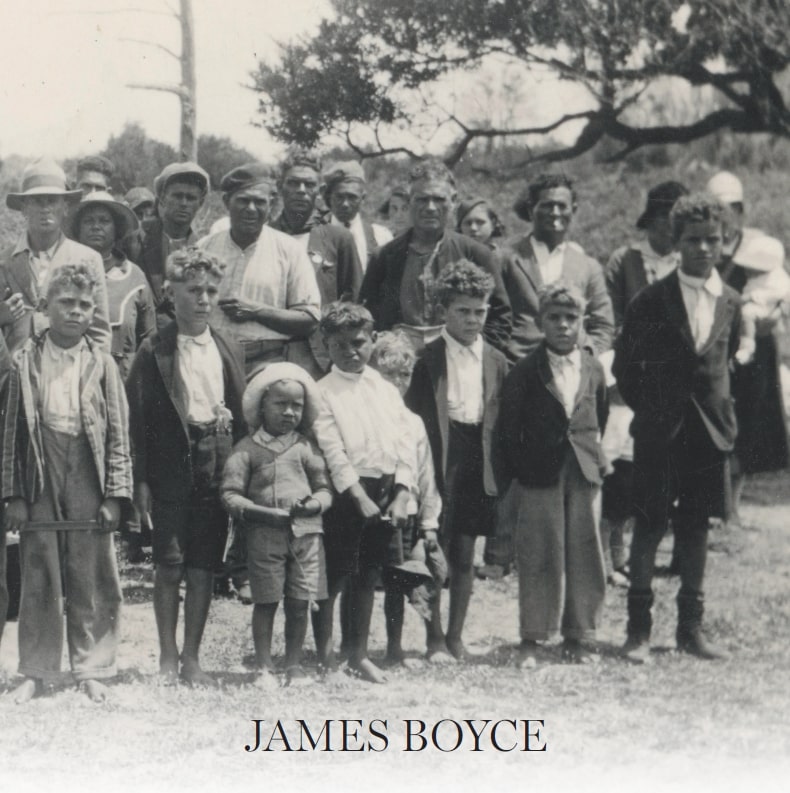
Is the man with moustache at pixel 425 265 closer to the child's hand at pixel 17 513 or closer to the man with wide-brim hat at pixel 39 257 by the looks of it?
the man with wide-brim hat at pixel 39 257

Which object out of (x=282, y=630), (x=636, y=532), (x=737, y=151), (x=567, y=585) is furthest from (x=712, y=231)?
(x=737, y=151)

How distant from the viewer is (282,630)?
5480 mm

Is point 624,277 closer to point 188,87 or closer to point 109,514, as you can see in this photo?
point 188,87

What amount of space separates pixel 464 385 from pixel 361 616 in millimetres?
1149

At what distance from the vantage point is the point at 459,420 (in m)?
5.12

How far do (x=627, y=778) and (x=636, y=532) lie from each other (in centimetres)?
162

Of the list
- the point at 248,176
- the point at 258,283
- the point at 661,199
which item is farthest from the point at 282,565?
the point at 661,199

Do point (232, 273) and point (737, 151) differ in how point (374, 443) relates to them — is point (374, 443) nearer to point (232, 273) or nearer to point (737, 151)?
point (232, 273)

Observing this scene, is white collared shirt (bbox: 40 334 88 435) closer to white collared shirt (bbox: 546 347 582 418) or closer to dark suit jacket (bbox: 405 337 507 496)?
dark suit jacket (bbox: 405 337 507 496)

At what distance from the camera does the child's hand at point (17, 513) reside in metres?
4.40

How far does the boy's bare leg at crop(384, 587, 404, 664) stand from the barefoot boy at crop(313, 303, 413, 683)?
157 millimetres

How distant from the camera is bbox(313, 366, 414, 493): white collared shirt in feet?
15.5

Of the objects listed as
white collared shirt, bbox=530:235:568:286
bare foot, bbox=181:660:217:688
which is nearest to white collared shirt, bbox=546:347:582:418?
white collared shirt, bbox=530:235:568:286

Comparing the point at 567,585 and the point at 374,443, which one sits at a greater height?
the point at 374,443
